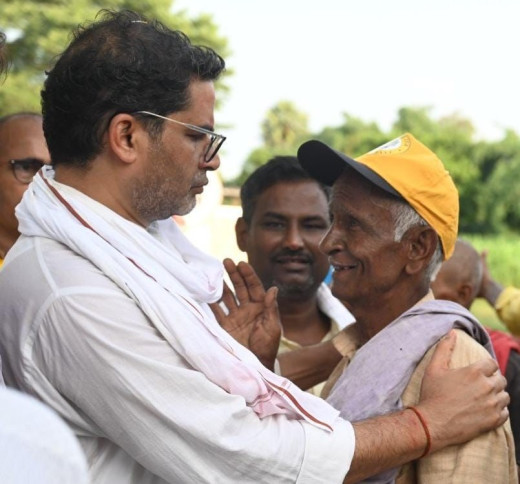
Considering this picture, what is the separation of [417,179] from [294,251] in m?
1.44

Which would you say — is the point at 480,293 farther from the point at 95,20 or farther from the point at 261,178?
the point at 95,20

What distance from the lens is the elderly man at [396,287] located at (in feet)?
7.70

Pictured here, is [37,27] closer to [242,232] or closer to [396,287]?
[242,232]

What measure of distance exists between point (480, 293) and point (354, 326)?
256 cm

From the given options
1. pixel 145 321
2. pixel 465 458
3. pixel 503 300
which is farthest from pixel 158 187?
pixel 503 300

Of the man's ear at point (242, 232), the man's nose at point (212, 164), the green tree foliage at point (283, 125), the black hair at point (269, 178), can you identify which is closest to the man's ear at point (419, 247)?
the man's nose at point (212, 164)

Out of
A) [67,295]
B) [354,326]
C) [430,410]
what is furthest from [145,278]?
[354,326]

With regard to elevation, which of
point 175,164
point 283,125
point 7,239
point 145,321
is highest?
point 175,164

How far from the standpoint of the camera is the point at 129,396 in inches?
75.1

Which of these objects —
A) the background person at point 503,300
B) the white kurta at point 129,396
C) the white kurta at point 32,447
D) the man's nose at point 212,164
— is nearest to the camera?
the white kurta at point 32,447

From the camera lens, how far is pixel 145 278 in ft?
6.66

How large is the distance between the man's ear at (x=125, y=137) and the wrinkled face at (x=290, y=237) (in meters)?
1.88

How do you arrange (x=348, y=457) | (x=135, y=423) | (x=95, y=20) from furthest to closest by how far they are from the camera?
(x=95, y=20) < (x=348, y=457) < (x=135, y=423)

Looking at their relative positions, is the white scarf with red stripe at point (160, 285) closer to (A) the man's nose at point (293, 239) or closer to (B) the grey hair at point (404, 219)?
(B) the grey hair at point (404, 219)
